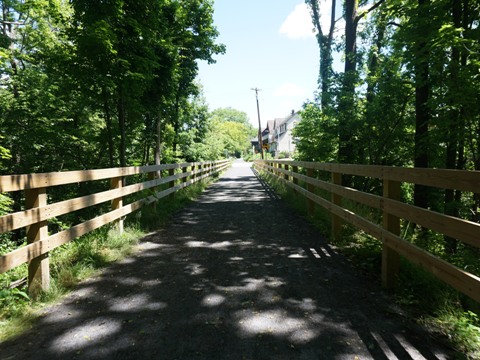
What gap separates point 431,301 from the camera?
10.00 ft

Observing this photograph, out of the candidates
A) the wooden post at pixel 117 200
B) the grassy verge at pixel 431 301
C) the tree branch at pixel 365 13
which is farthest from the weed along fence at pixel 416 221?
the tree branch at pixel 365 13

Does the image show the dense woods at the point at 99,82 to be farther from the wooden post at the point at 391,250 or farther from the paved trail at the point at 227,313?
the wooden post at the point at 391,250

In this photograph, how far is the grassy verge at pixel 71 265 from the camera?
288 cm

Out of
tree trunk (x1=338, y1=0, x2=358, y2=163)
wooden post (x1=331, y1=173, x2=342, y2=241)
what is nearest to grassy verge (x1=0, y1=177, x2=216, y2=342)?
wooden post (x1=331, y1=173, x2=342, y2=241)

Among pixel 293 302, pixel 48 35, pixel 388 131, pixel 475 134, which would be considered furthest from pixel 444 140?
pixel 48 35

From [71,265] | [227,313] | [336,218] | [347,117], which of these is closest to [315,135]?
[347,117]

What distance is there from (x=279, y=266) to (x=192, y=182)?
29.0 ft

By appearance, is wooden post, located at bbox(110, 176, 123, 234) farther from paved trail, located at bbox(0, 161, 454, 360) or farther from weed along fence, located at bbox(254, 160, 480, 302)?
weed along fence, located at bbox(254, 160, 480, 302)

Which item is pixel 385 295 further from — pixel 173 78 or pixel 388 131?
pixel 173 78

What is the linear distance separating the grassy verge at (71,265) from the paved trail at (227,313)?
15cm

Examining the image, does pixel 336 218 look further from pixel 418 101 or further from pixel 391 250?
pixel 418 101

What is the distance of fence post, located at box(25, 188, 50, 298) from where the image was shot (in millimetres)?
3211

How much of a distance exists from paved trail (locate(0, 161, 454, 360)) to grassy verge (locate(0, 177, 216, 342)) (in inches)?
5.9

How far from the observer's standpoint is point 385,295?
336 cm
